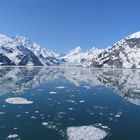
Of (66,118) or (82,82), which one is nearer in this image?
(66,118)

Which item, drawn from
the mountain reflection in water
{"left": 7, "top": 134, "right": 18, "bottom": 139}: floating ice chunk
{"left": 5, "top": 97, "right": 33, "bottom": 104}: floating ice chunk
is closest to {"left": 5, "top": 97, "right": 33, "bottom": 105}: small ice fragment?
{"left": 5, "top": 97, "right": 33, "bottom": 104}: floating ice chunk

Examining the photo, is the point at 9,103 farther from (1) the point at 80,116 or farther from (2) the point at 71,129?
(2) the point at 71,129

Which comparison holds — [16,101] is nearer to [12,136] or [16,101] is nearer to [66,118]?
[66,118]

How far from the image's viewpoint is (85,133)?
2212cm

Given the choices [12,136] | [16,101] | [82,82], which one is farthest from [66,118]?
[82,82]

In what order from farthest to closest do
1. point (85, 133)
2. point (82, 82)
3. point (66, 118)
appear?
point (82, 82), point (66, 118), point (85, 133)

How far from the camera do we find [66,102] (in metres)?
36.9

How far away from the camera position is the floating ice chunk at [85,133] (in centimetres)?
2098

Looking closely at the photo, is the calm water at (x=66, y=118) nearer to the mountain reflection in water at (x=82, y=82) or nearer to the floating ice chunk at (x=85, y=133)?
the floating ice chunk at (x=85, y=133)

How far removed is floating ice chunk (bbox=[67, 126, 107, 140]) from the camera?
21.0 meters

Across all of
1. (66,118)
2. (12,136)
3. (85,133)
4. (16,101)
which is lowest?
(85,133)

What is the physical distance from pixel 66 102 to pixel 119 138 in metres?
16.1

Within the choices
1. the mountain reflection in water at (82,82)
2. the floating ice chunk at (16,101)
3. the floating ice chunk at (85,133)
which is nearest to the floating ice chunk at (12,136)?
the floating ice chunk at (85,133)

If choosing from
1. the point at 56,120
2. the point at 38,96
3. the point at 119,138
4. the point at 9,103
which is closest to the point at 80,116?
the point at 56,120
